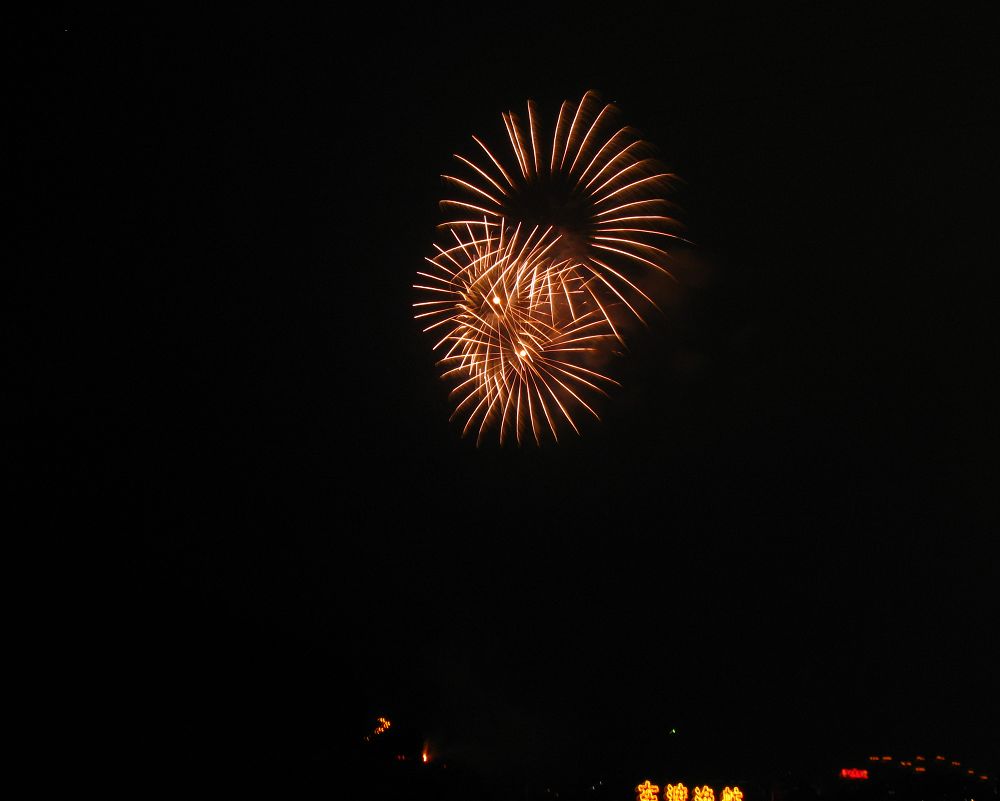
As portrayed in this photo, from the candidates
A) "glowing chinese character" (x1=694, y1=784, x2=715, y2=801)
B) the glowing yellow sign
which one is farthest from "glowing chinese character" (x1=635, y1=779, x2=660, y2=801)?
"glowing chinese character" (x1=694, y1=784, x2=715, y2=801)

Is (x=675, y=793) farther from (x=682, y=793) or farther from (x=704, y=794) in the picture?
(x=704, y=794)

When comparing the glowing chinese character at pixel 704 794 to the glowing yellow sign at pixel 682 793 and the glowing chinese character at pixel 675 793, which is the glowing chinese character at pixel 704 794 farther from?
the glowing chinese character at pixel 675 793

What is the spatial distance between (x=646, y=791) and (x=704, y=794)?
3225mm

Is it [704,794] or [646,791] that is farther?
[646,791]

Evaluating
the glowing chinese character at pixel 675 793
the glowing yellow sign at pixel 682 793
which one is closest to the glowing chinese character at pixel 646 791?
the glowing yellow sign at pixel 682 793

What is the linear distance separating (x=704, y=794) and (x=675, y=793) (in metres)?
1.60

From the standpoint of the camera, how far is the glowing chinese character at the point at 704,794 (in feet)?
163

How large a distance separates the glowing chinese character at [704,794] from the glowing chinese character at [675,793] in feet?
2.02

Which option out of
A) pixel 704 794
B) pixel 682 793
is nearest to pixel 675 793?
pixel 682 793

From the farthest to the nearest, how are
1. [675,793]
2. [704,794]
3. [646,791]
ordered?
[646,791]
[675,793]
[704,794]

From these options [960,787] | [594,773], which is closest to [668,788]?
[594,773]

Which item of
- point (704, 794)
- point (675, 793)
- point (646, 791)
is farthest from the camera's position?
point (646, 791)

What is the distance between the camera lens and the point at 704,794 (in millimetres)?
50094

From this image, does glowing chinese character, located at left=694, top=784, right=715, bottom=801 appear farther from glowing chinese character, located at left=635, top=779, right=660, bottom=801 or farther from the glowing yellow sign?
glowing chinese character, located at left=635, top=779, right=660, bottom=801
